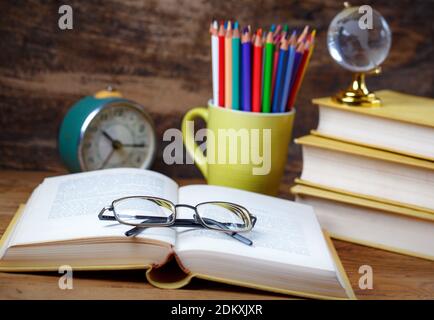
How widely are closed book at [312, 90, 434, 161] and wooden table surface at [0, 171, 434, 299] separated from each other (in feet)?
0.53

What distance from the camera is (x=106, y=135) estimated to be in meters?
1.17

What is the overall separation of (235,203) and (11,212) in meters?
0.36

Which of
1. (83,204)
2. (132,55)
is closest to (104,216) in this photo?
(83,204)

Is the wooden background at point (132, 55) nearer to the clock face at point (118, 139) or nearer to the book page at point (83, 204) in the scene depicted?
the clock face at point (118, 139)

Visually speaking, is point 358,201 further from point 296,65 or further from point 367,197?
point 296,65

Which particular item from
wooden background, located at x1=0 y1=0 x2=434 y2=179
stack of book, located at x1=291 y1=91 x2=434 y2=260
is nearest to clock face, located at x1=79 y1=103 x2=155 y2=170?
wooden background, located at x1=0 y1=0 x2=434 y2=179

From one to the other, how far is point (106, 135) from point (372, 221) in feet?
1.63

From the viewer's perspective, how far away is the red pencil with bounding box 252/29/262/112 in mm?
1021

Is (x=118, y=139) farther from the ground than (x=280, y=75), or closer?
closer

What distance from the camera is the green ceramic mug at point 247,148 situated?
1.05 metres

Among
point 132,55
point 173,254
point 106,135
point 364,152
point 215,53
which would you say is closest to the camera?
point 173,254
